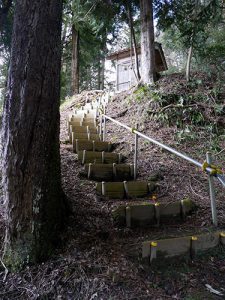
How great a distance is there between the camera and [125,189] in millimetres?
3785

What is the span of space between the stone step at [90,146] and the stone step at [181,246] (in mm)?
3022

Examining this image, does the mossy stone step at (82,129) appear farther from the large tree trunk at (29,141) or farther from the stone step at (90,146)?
the large tree trunk at (29,141)

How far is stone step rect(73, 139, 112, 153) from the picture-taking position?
528cm

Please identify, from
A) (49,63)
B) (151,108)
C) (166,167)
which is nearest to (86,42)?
(151,108)

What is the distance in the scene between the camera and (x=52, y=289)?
7.29 feet

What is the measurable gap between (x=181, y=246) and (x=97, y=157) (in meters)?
2.49

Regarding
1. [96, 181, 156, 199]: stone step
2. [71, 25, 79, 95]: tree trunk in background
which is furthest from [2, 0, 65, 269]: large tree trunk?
[71, 25, 79, 95]: tree trunk in background

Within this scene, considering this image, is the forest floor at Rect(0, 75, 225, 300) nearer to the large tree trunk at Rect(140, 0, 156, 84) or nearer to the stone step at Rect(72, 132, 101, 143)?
the stone step at Rect(72, 132, 101, 143)

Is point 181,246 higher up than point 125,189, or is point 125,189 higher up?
point 125,189

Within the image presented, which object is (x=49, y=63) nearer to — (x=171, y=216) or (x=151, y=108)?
(x=171, y=216)

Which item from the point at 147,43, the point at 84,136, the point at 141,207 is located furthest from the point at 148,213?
the point at 147,43

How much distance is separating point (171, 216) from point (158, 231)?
1.12 feet

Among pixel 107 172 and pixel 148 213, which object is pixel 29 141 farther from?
pixel 107 172

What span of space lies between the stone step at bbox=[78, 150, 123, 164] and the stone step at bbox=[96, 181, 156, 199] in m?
1.07
